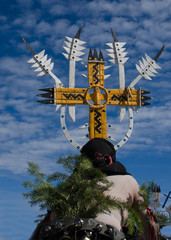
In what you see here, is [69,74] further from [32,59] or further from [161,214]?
[161,214]

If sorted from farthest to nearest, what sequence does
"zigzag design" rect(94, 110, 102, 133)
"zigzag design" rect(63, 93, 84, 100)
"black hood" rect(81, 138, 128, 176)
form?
"zigzag design" rect(63, 93, 84, 100) → "zigzag design" rect(94, 110, 102, 133) → "black hood" rect(81, 138, 128, 176)

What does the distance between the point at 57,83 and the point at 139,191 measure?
11.8ft

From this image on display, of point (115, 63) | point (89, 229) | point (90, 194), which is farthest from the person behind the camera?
point (115, 63)

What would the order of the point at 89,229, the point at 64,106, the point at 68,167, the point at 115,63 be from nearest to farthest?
the point at 89,229 → the point at 68,167 → the point at 64,106 → the point at 115,63

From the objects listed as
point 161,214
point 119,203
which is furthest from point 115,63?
point 119,203

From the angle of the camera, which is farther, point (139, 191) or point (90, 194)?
A: point (139, 191)

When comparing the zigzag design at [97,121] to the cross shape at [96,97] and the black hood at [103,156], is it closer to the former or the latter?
the cross shape at [96,97]

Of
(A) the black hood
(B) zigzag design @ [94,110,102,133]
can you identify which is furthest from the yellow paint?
(A) the black hood

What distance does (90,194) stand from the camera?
2840 millimetres

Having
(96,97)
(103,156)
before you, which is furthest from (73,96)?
(103,156)

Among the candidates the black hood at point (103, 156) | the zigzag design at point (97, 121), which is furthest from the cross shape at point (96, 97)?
the black hood at point (103, 156)

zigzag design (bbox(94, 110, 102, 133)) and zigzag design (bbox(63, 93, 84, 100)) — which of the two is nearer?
zigzag design (bbox(94, 110, 102, 133))

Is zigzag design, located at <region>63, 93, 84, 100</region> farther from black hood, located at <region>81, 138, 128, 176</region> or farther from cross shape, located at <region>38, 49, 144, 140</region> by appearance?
black hood, located at <region>81, 138, 128, 176</region>

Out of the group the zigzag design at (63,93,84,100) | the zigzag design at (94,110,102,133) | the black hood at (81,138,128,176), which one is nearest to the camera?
the black hood at (81,138,128,176)
